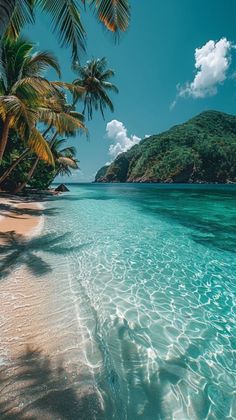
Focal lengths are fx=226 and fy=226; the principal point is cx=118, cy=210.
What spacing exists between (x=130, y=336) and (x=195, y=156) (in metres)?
101

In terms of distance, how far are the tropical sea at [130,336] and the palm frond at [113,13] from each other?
6.02 m

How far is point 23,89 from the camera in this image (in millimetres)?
8703

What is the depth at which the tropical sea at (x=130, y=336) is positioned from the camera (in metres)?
2.38

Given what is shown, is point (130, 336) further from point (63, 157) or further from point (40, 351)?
point (63, 157)

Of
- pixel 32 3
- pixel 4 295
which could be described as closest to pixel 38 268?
pixel 4 295

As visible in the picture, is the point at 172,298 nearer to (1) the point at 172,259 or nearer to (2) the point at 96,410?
(1) the point at 172,259

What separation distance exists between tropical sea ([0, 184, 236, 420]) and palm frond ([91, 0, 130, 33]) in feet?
19.8

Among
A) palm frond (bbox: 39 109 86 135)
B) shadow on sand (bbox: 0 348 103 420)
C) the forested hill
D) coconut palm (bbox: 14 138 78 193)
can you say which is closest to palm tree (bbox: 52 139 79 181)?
coconut palm (bbox: 14 138 78 193)

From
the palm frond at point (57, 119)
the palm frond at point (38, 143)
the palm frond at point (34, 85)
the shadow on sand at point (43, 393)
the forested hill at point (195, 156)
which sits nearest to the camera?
the shadow on sand at point (43, 393)

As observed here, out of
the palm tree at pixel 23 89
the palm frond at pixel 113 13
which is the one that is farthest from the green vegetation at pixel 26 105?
the palm frond at pixel 113 13

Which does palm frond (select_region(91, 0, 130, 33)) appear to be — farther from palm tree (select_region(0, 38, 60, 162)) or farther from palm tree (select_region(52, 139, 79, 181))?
palm tree (select_region(52, 139, 79, 181))

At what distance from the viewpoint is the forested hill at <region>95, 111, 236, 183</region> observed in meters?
95.6

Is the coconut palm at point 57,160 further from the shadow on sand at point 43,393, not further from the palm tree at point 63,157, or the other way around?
the shadow on sand at point 43,393

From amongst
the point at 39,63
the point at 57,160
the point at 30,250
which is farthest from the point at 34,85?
the point at 57,160
